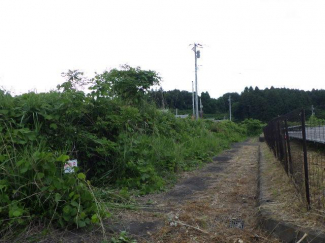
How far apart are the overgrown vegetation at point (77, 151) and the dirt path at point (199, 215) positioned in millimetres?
430

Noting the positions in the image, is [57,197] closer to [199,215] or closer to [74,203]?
[74,203]

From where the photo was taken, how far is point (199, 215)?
4.32 metres

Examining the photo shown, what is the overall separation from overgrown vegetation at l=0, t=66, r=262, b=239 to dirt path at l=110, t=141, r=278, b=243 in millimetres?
430

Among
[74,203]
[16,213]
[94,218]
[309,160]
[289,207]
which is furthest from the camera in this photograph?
[309,160]

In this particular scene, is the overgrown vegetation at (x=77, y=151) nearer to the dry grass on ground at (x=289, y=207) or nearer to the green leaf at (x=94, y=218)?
the green leaf at (x=94, y=218)

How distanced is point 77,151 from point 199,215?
2.10m

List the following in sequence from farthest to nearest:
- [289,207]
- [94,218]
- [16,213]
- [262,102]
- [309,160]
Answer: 1. [262,102]
2. [309,160]
3. [289,207]
4. [94,218]
5. [16,213]

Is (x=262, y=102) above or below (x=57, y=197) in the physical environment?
above

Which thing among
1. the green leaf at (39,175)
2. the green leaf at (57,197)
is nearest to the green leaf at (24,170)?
the green leaf at (39,175)

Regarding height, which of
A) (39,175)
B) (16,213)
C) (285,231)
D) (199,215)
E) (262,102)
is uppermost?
(262,102)

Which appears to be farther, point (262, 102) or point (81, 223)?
point (262, 102)

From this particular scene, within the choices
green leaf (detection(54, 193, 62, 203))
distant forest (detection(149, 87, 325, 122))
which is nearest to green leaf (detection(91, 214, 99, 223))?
green leaf (detection(54, 193, 62, 203))

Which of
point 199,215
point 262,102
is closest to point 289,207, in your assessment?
point 199,215

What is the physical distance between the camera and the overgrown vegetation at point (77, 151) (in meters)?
3.37
